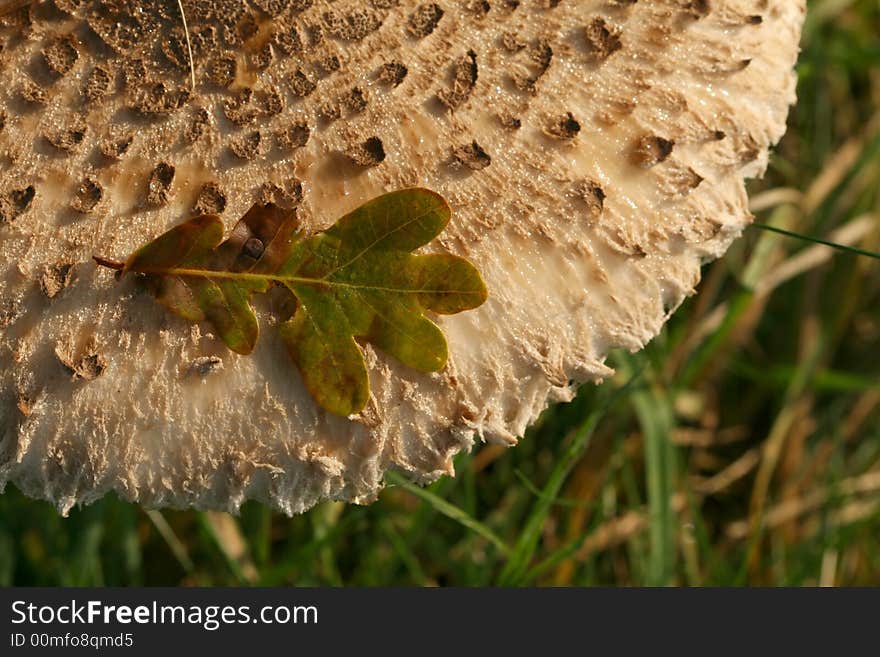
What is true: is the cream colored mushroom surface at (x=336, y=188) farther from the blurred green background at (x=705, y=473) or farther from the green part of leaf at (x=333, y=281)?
the blurred green background at (x=705, y=473)

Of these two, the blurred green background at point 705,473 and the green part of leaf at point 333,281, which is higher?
the green part of leaf at point 333,281

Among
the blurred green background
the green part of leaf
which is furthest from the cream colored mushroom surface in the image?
the blurred green background

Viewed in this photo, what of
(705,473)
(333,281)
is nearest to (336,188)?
(333,281)

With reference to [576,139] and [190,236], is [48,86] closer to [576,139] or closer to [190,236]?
[190,236]

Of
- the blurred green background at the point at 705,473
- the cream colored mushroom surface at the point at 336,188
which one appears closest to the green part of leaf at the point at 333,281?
the cream colored mushroom surface at the point at 336,188

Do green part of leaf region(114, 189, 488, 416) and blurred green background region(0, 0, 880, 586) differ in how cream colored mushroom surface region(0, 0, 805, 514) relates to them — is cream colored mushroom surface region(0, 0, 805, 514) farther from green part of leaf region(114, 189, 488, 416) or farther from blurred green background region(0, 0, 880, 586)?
blurred green background region(0, 0, 880, 586)

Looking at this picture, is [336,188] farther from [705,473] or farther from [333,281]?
[705,473]
